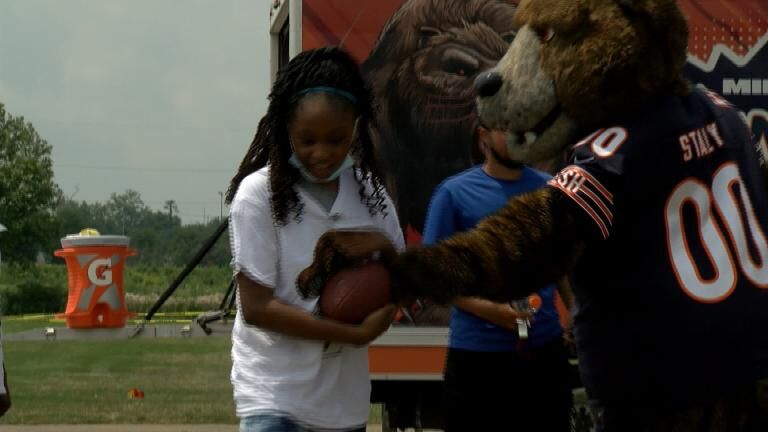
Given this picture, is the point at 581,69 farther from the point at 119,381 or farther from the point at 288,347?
the point at 119,381

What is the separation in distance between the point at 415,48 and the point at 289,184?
124 inches

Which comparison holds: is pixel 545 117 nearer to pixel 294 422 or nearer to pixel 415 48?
pixel 294 422

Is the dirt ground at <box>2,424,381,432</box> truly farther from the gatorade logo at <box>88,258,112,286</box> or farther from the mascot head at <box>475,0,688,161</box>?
the gatorade logo at <box>88,258,112,286</box>

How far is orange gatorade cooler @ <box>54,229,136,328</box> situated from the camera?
83.6 ft

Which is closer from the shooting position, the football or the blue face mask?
the football

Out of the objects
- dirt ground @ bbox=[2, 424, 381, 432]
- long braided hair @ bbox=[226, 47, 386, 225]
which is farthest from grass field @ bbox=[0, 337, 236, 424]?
long braided hair @ bbox=[226, 47, 386, 225]

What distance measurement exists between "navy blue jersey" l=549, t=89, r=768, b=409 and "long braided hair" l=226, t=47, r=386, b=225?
77cm

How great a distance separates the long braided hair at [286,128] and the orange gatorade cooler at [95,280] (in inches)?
883

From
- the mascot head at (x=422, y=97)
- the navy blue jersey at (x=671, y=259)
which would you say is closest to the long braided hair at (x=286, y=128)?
the navy blue jersey at (x=671, y=259)

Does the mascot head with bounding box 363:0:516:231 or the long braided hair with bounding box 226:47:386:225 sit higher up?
the mascot head with bounding box 363:0:516:231

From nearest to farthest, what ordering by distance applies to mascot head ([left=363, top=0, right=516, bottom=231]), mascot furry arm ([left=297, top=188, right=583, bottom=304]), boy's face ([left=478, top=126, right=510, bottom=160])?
mascot furry arm ([left=297, top=188, right=583, bottom=304]), boy's face ([left=478, top=126, right=510, bottom=160]), mascot head ([left=363, top=0, right=516, bottom=231])

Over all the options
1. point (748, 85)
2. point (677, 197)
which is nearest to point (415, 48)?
point (748, 85)

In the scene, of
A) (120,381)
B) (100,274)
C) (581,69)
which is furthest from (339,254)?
(100,274)

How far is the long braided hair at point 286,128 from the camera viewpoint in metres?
3.41
